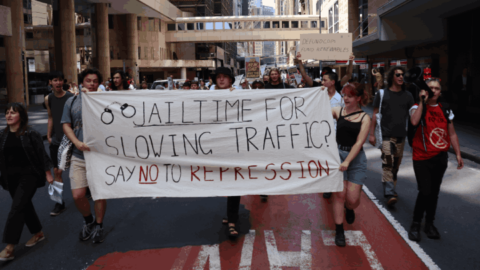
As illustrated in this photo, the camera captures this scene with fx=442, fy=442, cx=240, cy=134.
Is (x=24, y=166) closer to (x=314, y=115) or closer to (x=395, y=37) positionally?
(x=314, y=115)

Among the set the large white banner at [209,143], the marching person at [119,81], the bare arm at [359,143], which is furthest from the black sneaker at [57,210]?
→ the bare arm at [359,143]

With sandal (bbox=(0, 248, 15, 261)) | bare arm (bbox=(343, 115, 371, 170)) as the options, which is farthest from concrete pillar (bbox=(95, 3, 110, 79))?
bare arm (bbox=(343, 115, 371, 170))

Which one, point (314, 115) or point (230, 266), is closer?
point (230, 266)

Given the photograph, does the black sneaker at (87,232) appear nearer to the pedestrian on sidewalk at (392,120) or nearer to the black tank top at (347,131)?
the black tank top at (347,131)

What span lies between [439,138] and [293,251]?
79.0 inches

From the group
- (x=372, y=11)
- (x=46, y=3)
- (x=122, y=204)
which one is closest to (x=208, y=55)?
(x=46, y=3)

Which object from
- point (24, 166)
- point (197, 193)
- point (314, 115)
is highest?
point (314, 115)

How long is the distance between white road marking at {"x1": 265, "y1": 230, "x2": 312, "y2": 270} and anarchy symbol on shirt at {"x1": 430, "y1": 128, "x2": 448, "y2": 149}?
1719 mm

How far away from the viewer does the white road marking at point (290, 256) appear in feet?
13.8

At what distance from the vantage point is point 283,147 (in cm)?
484

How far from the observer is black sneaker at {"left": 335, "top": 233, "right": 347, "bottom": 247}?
15.4 ft

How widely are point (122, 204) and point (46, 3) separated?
118 ft

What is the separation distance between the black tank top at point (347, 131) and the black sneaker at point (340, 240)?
970 millimetres

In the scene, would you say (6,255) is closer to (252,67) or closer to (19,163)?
(19,163)
